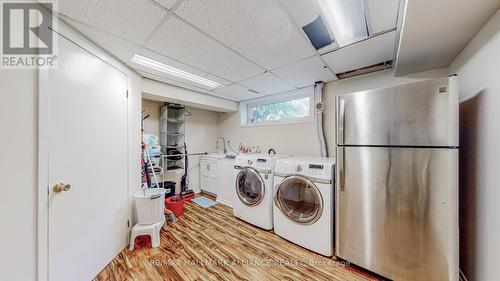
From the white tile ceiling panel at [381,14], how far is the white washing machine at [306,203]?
1.28 metres

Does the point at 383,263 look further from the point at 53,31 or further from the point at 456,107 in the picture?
the point at 53,31

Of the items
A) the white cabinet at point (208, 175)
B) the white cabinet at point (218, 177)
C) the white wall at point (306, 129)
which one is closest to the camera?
the white wall at point (306, 129)

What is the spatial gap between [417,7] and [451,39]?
67cm

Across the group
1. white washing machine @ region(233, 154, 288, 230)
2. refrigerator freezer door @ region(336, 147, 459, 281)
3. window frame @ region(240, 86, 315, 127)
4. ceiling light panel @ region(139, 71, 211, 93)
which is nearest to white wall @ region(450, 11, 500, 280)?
refrigerator freezer door @ region(336, 147, 459, 281)

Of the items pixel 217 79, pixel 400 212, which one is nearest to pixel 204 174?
pixel 217 79

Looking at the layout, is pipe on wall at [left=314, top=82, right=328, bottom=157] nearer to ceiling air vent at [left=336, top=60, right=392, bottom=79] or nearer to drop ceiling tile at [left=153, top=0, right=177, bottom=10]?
ceiling air vent at [left=336, top=60, right=392, bottom=79]

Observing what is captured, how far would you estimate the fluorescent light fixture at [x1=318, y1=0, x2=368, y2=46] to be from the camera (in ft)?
3.78

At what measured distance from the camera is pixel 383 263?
4.88ft

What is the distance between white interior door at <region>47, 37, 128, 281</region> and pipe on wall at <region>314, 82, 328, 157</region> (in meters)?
2.62

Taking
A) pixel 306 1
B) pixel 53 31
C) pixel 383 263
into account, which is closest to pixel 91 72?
pixel 53 31

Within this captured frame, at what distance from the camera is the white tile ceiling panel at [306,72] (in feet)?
6.48

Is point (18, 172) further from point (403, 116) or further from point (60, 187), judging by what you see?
point (403, 116)

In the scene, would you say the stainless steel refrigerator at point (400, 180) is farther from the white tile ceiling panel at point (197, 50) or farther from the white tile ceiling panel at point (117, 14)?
the white tile ceiling panel at point (117, 14)

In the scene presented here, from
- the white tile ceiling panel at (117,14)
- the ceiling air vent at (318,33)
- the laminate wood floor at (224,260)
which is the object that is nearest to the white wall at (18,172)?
the white tile ceiling panel at (117,14)
